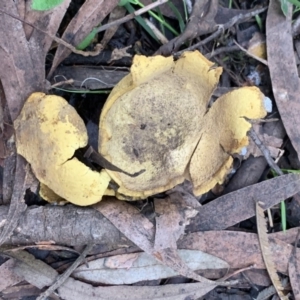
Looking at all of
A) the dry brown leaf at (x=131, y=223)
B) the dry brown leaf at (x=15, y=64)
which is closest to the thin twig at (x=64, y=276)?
the dry brown leaf at (x=131, y=223)

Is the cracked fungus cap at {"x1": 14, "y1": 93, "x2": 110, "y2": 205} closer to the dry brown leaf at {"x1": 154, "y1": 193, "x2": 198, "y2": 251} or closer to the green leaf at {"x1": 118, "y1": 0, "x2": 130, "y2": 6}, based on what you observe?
the dry brown leaf at {"x1": 154, "y1": 193, "x2": 198, "y2": 251}

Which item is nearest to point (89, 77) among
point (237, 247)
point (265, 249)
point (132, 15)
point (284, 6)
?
point (132, 15)

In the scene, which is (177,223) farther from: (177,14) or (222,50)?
(177,14)

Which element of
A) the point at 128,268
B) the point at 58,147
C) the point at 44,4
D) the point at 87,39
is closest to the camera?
the point at 58,147

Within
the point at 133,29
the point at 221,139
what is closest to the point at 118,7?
the point at 133,29

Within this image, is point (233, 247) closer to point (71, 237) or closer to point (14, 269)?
point (71, 237)
